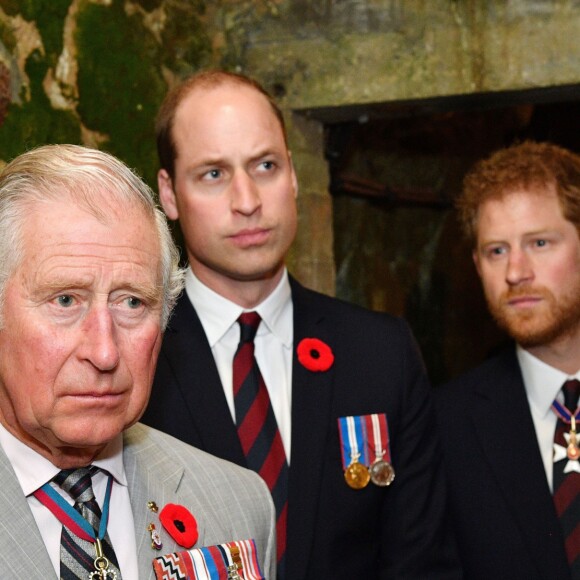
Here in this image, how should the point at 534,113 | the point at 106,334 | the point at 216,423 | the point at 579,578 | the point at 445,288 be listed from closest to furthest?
the point at 106,334 < the point at 216,423 < the point at 579,578 < the point at 445,288 < the point at 534,113

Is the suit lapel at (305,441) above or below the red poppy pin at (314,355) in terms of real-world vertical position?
below

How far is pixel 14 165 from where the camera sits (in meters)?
1.58

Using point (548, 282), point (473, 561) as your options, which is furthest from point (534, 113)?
point (473, 561)

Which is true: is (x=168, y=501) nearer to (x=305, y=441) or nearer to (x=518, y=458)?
(x=305, y=441)

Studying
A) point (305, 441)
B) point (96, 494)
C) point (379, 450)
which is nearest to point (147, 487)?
point (96, 494)

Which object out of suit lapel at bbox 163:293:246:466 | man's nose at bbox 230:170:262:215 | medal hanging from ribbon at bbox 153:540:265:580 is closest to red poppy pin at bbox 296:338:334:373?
suit lapel at bbox 163:293:246:466

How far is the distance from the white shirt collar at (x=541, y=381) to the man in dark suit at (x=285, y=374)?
18.2 inches

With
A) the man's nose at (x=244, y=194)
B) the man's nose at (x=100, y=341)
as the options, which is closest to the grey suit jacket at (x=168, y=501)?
the man's nose at (x=100, y=341)

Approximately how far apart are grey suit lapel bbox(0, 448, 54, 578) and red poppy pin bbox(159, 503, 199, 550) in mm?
254

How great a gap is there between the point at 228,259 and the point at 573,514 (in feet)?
3.93

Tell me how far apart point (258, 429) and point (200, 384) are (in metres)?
0.18

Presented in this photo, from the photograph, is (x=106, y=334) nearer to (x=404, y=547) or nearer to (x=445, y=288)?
(x=404, y=547)

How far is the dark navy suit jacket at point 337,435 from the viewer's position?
7.48ft

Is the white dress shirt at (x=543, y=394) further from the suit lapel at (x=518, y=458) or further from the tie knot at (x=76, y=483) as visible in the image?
the tie knot at (x=76, y=483)
